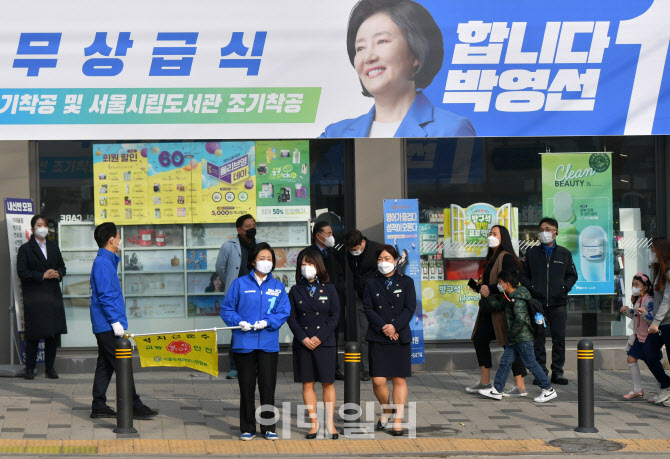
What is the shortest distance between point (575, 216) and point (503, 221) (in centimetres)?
95

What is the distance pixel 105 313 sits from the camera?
8984mm

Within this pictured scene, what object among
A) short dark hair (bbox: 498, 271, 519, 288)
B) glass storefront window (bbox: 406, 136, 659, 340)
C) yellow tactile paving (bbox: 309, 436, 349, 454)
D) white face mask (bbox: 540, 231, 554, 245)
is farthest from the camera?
glass storefront window (bbox: 406, 136, 659, 340)

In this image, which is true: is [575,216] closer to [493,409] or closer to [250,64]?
[493,409]

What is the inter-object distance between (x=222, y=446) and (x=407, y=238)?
417 cm

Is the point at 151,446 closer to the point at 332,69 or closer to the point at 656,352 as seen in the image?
the point at 332,69

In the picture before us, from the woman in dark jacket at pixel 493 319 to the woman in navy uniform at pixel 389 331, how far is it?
186 centimetres

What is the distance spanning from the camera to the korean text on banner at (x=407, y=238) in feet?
37.8

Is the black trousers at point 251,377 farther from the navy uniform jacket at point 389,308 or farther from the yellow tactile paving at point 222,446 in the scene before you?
the navy uniform jacket at point 389,308

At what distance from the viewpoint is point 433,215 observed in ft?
40.7

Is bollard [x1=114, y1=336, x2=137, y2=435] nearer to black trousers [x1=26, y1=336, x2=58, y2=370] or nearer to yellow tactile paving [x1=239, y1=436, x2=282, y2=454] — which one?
yellow tactile paving [x1=239, y1=436, x2=282, y2=454]

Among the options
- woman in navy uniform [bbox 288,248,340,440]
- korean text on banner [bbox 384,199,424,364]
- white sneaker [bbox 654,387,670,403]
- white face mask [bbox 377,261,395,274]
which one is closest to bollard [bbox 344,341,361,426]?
woman in navy uniform [bbox 288,248,340,440]

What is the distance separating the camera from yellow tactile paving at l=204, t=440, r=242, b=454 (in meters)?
8.12

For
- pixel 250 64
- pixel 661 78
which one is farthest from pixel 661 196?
pixel 250 64

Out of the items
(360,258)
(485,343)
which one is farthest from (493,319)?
(360,258)
